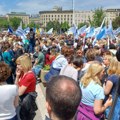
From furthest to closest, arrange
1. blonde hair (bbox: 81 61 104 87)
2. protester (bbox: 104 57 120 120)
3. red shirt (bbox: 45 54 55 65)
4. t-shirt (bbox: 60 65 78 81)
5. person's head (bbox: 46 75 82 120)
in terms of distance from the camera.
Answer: red shirt (bbox: 45 54 55 65)
t-shirt (bbox: 60 65 78 81)
protester (bbox: 104 57 120 120)
blonde hair (bbox: 81 61 104 87)
person's head (bbox: 46 75 82 120)

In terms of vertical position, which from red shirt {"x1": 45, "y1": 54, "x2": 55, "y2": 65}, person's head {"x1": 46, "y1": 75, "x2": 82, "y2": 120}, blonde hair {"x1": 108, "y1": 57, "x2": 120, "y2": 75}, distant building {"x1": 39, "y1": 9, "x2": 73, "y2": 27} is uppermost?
person's head {"x1": 46, "y1": 75, "x2": 82, "y2": 120}

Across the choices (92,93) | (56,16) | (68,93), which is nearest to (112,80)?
(92,93)

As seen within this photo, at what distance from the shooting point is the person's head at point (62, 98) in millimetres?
2105

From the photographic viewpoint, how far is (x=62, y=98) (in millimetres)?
2129

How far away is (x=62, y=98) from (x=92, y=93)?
1.84m

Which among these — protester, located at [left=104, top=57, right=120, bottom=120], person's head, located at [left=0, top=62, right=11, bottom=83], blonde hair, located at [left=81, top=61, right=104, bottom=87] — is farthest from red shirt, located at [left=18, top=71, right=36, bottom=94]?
protester, located at [left=104, top=57, right=120, bottom=120]

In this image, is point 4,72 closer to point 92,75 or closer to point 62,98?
point 92,75

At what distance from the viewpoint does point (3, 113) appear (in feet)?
12.6

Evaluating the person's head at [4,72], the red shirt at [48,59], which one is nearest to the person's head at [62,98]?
the person's head at [4,72]

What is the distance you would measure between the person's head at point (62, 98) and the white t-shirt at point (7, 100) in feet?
5.16

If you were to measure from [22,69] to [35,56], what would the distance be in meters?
7.24

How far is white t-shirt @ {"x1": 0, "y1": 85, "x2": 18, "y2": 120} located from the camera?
3.71 m

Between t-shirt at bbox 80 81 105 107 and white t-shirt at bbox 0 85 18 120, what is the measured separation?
0.85 m

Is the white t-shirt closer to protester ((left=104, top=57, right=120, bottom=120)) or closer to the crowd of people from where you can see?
the crowd of people
